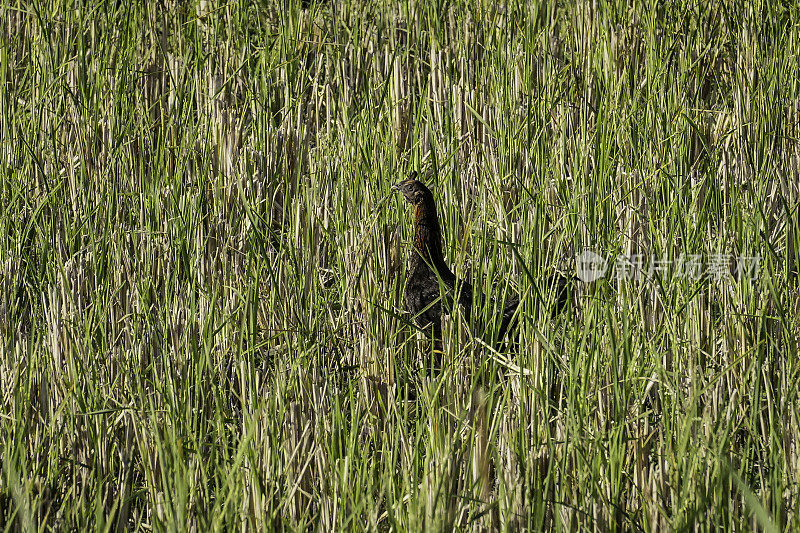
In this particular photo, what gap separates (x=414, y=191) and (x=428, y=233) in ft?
0.43

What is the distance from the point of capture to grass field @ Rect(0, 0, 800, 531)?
5.96 ft

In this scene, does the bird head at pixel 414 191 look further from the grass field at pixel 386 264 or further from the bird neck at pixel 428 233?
the grass field at pixel 386 264

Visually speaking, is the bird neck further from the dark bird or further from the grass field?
the grass field

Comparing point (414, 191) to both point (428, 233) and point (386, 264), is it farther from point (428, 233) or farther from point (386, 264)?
point (386, 264)

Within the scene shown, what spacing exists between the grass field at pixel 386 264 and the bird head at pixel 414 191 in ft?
0.51

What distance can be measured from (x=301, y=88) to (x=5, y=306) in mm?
1547

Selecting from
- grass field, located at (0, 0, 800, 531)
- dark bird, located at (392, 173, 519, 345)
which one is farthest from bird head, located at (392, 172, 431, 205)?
grass field, located at (0, 0, 800, 531)

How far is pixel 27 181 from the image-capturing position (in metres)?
3.14

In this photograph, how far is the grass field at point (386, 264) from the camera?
1.82 metres

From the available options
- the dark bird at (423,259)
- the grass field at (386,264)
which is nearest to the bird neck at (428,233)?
the dark bird at (423,259)

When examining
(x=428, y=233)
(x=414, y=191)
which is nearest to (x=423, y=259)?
(x=428, y=233)

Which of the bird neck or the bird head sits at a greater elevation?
the bird head

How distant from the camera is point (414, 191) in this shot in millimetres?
2766

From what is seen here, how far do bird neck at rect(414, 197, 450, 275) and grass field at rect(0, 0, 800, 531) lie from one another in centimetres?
11
